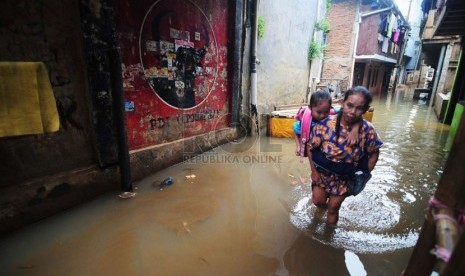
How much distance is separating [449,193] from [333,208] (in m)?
1.81

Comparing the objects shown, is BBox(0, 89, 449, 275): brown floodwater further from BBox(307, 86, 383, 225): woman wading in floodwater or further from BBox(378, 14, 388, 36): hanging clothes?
BBox(378, 14, 388, 36): hanging clothes

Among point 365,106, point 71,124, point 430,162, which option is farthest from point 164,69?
point 430,162

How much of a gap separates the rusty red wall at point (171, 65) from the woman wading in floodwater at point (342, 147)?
2873mm

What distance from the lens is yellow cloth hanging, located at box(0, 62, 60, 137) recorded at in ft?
8.46

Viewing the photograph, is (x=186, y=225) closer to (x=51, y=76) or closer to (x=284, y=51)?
(x=51, y=76)

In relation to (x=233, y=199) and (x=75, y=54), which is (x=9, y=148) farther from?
(x=233, y=199)

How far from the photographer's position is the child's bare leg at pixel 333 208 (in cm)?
289

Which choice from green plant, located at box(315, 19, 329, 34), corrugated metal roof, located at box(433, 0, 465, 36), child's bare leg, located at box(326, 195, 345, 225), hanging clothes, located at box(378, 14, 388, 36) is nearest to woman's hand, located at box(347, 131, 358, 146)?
child's bare leg, located at box(326, 195, 345, 225)

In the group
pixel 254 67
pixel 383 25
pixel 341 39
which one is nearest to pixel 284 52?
pixel 254 67

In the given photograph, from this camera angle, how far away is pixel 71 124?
3287 mm

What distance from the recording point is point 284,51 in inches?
327

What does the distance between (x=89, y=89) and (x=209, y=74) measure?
287 cm

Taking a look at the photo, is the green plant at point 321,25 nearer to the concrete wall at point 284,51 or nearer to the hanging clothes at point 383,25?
the concrete wall at point 284,51

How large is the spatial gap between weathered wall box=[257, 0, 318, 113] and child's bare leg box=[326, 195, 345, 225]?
4.90 m
